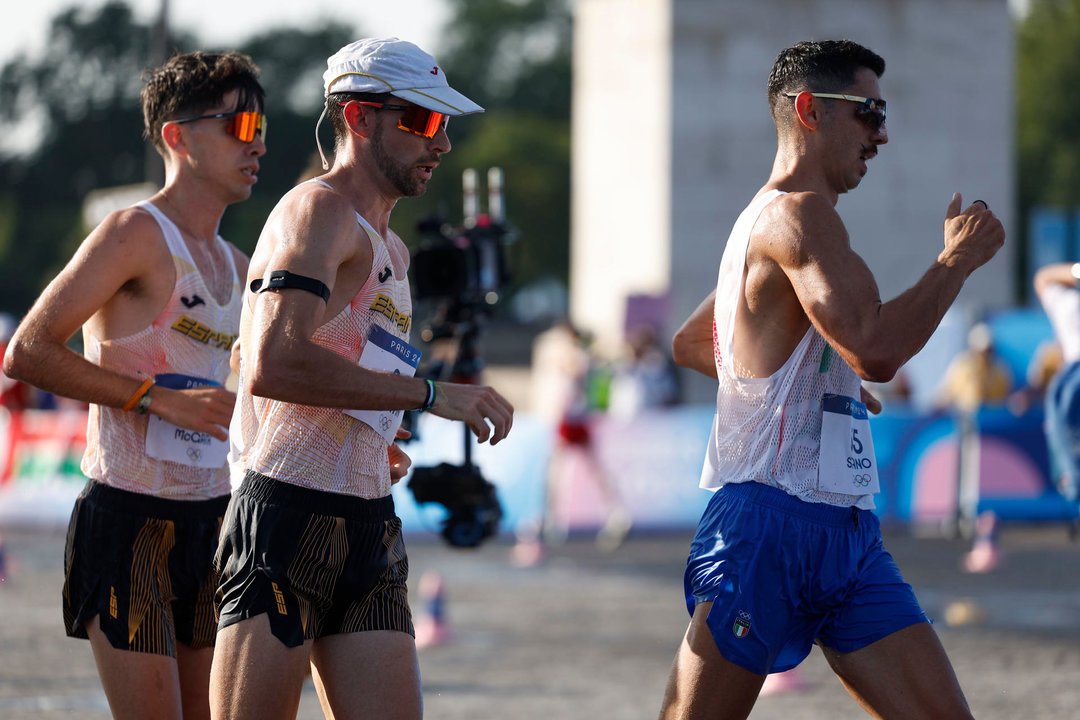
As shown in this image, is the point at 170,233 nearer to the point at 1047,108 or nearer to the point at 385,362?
the point at 385,362

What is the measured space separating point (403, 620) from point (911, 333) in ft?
4.41

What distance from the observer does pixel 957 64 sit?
26453mm

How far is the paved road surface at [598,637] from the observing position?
7.31 meters

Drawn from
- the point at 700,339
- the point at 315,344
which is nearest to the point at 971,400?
the point at 700,339

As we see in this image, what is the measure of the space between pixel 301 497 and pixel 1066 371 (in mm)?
5294

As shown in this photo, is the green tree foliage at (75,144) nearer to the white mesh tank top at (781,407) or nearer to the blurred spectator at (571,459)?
the blurred spectator at (571,459)

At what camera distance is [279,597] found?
3506mm

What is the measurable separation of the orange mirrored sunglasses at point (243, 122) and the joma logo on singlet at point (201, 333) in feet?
1.86

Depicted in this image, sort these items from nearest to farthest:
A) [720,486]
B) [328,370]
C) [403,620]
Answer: [328,370]
[403,620]
[720,486]

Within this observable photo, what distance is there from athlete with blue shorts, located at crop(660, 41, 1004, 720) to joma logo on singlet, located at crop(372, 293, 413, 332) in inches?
31.3

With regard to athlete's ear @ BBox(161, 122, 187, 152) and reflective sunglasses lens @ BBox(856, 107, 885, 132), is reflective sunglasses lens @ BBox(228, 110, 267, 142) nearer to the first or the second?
athlete's ear @ BBox(161, 122, 187, 152)

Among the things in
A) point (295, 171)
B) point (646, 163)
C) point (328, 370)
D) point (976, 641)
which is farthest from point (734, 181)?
point (295, 171)

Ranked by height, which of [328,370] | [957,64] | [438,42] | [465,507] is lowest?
[465,507]

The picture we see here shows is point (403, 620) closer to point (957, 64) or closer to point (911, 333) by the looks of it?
point (911, 333)
